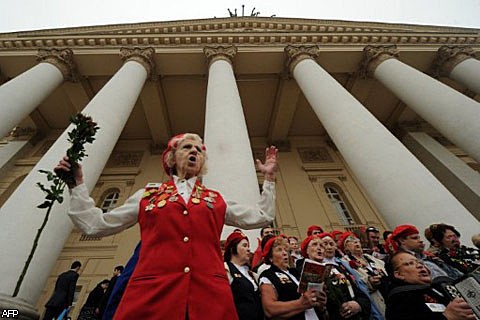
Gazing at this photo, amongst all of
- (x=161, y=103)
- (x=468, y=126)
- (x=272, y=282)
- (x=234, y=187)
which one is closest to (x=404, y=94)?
(x=468, y=126)

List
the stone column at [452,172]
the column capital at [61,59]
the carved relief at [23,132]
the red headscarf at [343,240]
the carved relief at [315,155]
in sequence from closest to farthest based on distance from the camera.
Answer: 1. the red headscarf at [343,240]
2. the column capital at [61,59]
3. the stone column at [452,172]
4. the carved relief at [23,132]
5. the carved relief at [315,155]

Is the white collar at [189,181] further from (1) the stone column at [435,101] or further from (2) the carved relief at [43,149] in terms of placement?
(2) the carved relief at [43,149]

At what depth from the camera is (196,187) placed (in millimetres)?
2043

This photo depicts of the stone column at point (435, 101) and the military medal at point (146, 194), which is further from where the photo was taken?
the stone column at point (435, 101)

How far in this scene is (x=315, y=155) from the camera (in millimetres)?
15133

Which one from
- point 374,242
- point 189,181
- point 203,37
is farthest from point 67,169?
point 203,37

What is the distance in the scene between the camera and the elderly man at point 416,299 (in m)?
1.69

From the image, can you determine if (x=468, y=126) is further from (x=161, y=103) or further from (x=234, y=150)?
(x=161, y=103)

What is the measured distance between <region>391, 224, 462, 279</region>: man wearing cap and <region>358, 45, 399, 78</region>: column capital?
903cm

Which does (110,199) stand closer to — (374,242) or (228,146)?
(228,146)

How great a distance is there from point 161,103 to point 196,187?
12.0 meters

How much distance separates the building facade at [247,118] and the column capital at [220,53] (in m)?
0.06

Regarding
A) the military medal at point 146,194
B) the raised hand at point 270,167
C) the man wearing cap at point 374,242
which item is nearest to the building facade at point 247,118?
the man wearing cap at point 374,242

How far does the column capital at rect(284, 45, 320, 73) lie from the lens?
1009 centimetres
